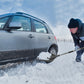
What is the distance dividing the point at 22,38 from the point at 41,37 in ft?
2.91

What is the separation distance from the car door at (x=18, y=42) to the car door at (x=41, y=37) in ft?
0.83

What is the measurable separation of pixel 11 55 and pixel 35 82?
3.15ft

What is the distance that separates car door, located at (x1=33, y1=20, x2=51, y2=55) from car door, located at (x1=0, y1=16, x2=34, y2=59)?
0.83 ft

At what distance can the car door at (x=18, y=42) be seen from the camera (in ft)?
9.74

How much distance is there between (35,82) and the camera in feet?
8.20

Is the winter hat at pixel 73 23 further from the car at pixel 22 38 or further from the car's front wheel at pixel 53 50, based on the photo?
the car's front wheel at pixel 53 50

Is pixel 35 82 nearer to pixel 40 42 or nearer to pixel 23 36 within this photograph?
pixel 23 36

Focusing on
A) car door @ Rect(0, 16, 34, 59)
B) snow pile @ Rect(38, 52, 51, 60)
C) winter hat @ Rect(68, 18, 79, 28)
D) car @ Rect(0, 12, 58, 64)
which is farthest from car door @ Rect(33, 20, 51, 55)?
winter hat @ Rect(68, 18, 79, 28)

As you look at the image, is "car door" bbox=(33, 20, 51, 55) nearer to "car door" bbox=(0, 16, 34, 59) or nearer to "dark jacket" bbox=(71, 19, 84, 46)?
"car door" bbox=(0, 16, 34, 59)

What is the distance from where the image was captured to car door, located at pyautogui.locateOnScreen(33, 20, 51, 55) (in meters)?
3.99

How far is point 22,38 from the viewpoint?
3.43 meters

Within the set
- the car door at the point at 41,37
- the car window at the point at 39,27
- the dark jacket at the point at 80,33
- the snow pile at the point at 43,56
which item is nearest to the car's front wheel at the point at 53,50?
the car door at the point at 41,37

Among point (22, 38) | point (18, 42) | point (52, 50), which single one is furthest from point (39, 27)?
point (18, 42)

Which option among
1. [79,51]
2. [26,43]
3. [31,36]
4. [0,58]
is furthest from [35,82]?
[79,51]
